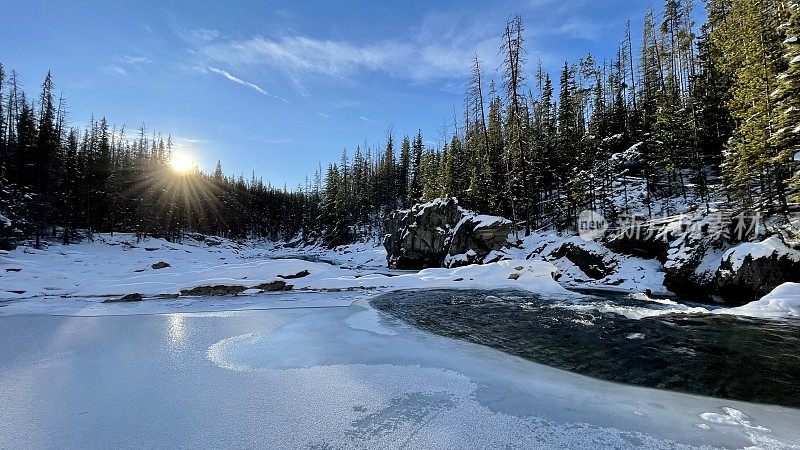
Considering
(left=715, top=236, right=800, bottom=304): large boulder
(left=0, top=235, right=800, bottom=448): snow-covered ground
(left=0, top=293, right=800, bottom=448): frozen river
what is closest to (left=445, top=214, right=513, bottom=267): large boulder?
(left=715, top=236, right=800, bottom=304): large boulder

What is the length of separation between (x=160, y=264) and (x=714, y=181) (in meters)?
42.1

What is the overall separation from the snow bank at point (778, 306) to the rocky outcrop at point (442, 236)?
15.4 meters

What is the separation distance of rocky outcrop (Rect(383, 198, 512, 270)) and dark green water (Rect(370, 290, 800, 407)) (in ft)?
45.6

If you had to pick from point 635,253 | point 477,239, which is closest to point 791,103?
point 635,253

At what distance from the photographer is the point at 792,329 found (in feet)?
27.9

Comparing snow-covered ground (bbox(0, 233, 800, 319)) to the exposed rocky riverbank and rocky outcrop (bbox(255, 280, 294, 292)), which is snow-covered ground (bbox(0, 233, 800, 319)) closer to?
the exposed rocky riverbank

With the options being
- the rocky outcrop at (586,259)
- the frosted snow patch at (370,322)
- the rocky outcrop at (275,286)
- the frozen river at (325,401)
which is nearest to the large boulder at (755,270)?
the rocky outcrop at (586,259)

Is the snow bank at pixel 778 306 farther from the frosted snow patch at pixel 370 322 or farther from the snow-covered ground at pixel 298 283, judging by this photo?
the frosted snow patch at pixel 370 322

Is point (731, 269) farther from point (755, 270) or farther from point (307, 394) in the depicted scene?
point (307, 394)

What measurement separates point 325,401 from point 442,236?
91.8 feet

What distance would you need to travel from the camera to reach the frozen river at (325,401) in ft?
10.6

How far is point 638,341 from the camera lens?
7.60m

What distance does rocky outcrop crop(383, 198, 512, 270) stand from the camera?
26375 mm

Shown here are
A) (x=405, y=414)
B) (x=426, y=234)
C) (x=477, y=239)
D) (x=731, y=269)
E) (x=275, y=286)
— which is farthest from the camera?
(x=426, y=234)
